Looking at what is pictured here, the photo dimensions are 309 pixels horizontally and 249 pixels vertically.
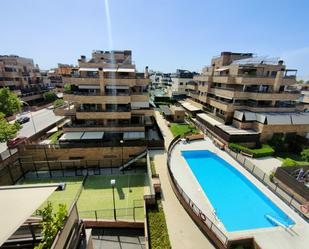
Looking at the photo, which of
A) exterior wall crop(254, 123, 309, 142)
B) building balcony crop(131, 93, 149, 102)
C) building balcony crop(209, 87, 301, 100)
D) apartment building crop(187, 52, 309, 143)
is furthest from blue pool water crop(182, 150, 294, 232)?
building balcony crop(209, 87, 301, 100)

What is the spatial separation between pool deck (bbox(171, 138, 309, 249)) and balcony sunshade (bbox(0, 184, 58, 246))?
487 inches

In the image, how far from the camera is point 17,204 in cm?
692

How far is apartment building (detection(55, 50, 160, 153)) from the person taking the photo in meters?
25.0

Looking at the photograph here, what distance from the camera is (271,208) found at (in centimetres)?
1541

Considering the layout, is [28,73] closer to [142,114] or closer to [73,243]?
[142,114]

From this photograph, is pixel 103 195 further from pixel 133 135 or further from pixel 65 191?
pixel 133 135

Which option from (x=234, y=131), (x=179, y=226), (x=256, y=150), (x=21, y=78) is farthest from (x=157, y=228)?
(x=21, y=78)

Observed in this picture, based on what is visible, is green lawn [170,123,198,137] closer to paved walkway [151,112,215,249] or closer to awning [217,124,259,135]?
awning [217,124,259,135]

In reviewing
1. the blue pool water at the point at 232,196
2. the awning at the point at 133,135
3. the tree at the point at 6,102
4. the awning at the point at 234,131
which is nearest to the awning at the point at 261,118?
the awning at the point at 234,131

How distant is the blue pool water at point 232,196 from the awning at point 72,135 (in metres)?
15.6

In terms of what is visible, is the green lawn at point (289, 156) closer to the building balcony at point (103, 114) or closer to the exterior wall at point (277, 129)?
the exterior wall at point (277, 129)

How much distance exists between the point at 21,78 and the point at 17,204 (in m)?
60.6

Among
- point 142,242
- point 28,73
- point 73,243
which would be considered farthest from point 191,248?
point 28,73

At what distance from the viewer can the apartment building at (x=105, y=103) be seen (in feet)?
82.1
